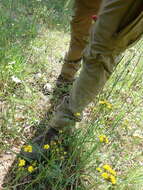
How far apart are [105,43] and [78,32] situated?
0.74 meters

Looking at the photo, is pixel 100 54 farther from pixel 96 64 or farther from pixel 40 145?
pixel 40 145

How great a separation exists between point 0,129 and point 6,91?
1.05ft

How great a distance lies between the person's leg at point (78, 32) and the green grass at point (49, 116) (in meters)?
0.14

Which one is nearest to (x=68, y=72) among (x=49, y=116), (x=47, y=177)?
(x=49, y=116)

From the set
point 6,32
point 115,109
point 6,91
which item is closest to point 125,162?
point 115,109

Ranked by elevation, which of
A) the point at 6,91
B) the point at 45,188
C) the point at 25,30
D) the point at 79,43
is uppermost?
the point at 25,30

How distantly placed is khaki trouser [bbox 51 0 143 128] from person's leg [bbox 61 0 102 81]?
0.56 metres

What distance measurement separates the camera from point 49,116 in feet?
5.54

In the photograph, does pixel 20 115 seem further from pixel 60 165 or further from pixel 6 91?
pixel 60 165

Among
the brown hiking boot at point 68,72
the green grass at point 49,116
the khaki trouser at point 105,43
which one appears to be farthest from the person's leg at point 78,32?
the khaki trouser at point 105,43

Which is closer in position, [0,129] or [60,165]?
[60,165]

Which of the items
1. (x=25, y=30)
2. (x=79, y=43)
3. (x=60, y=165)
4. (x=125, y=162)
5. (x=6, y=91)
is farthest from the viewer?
(x=25, y=30)

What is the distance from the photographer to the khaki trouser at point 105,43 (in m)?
1.14

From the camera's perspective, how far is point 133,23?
3.74ft
